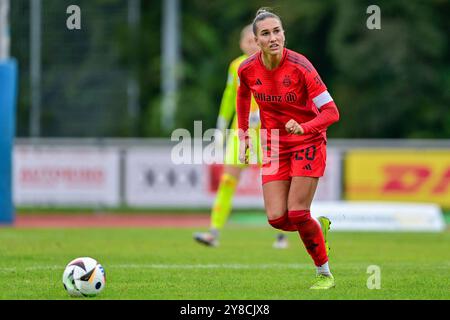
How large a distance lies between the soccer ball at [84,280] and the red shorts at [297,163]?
1.72m

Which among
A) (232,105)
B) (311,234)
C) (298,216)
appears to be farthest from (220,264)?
(232,105)

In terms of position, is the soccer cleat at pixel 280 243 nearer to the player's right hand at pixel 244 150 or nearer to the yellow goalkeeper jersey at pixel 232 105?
the yellow goalkeeper jersey at pixel 232 105

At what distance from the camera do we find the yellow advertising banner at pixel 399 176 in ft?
65.8

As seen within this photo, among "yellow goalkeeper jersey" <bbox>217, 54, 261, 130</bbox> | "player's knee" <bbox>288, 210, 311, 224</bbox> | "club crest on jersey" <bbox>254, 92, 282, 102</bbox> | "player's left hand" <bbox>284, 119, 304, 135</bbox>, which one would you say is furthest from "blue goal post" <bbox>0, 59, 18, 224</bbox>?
"player's left hand" <bbox>284, 119, 304, 135</bbox>

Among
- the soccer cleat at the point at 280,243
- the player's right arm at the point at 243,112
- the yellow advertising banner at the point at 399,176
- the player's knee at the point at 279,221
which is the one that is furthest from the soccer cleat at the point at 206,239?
the yellow advertising banner at the point at 399,176

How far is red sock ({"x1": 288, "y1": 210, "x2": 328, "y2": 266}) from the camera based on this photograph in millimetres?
8680

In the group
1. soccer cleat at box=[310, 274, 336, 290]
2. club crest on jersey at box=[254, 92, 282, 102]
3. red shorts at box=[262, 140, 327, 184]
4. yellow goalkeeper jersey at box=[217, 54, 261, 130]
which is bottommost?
soccer cleat at box=[310, 274, 336, 290]

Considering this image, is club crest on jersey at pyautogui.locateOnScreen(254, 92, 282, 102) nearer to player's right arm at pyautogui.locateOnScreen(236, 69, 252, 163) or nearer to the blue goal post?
player's right arm at pyautogui.locateOnScreen(236, 69, 252, 163)

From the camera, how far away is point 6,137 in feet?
54.8

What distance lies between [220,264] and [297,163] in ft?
8.23

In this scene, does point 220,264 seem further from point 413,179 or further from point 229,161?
point 413,179

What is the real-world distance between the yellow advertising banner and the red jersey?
11403mm
